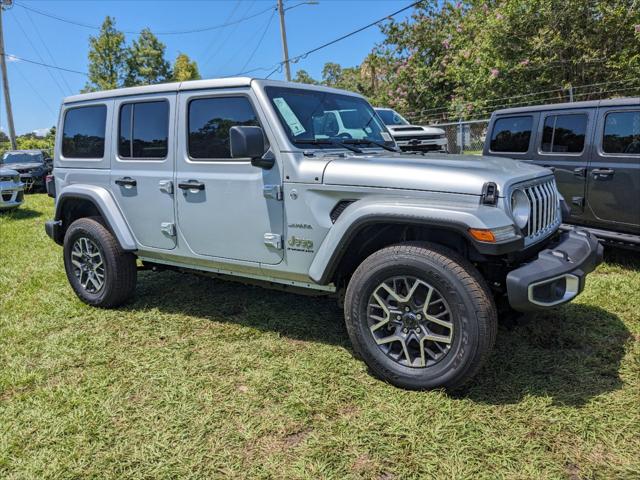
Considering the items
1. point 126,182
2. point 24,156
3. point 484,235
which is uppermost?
point 24,156

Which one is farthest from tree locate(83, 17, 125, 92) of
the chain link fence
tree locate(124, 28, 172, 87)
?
the chain link fence

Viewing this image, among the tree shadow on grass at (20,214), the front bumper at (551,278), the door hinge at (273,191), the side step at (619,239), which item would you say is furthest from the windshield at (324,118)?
the tree shadow on grass at (20,214)

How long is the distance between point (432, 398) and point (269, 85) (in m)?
2.42

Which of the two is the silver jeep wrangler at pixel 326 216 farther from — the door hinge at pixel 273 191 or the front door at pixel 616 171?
the front door at pixel 616 171

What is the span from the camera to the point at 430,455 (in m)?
2.44

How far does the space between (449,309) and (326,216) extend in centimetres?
99

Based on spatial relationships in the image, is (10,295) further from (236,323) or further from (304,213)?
(304,213)

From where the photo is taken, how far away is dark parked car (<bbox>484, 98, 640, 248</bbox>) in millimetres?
5051

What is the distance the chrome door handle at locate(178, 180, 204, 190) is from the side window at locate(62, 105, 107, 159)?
1.14 metres

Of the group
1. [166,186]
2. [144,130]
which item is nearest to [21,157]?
[144,130]

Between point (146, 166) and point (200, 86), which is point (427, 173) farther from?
point (146, 166)

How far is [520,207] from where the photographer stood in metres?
2.85

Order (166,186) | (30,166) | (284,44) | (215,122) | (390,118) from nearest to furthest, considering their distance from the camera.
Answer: (215,122), (166,186), (390,118), (30,166), (284,44)

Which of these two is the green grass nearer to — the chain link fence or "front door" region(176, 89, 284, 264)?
"front door" region(176, 89, 284, 264)
